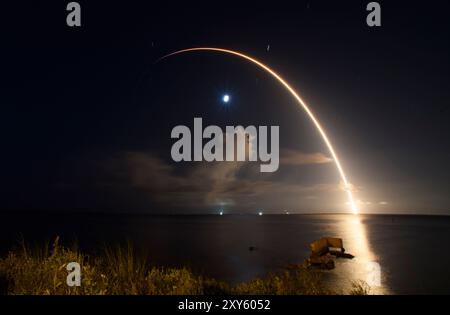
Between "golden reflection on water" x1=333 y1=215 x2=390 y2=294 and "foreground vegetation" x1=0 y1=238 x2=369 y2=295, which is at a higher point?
"foreground vegetation" x1=0 y1=238 x2=369 y2=295

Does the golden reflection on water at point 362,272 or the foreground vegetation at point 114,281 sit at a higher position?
the foreground vegetation at point 114,281

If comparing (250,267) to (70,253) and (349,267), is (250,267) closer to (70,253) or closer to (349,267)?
(349,267)

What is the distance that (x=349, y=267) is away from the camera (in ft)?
199

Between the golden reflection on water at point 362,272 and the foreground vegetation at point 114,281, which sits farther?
the golden reflection on water at point 362,272

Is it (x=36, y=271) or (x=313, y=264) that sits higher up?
(x=36, y=271)

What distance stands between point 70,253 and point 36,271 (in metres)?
1.34

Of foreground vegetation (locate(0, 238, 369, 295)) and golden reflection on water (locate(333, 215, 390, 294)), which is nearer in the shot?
foreground vegetation (locate(0, 238, 369, 295))

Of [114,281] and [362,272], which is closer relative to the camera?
[114,281]

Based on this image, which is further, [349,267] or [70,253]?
[349,267]

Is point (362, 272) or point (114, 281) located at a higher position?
point (114, 281)
